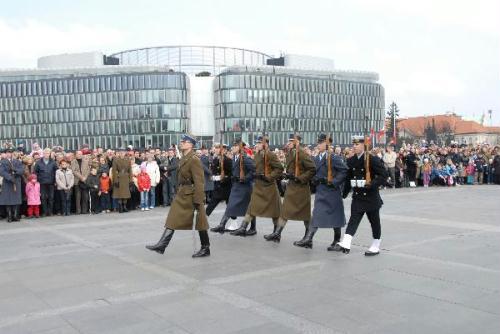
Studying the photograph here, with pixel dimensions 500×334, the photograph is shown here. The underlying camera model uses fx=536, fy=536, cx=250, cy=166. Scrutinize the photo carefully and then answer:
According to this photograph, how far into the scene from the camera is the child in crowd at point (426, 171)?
23.2 metres

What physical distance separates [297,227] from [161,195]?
7270 mm

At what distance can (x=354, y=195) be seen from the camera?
27.6 ft

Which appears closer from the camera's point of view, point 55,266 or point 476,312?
point 476,312

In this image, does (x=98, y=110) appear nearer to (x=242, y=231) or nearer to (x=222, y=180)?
(x=222, y=180)

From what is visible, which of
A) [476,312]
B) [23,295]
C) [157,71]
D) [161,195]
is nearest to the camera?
[476,312]

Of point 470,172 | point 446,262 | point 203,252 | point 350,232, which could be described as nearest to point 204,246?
point 203,252

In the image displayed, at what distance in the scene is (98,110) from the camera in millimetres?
94062

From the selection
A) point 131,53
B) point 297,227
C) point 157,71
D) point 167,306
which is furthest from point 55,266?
point 131,53

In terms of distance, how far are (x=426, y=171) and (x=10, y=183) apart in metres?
16.9

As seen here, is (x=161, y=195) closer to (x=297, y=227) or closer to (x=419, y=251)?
(x=297, y=227)

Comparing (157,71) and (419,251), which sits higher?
(157,71)

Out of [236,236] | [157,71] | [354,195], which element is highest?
[157,71]

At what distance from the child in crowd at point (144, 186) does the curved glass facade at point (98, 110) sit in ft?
245

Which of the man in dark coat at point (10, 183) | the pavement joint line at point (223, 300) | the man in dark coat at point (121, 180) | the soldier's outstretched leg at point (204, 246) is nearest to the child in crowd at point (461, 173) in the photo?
the man in dark coat at point (121, 180)
